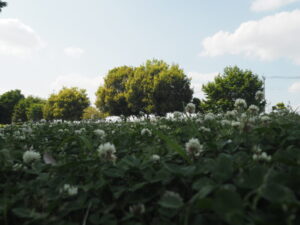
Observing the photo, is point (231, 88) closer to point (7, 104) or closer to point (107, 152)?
point (107, 152)

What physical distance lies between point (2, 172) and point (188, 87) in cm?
5440

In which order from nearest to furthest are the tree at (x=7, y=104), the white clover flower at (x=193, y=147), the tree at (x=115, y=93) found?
the white clover flower at (x=193, y=147) < the tree at (x=115, y=93) < the tree at (x=7, y=104)

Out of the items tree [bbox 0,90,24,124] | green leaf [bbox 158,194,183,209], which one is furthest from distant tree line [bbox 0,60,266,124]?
green leaf [bbox 158,194,183,209]

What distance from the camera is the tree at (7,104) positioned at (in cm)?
9612

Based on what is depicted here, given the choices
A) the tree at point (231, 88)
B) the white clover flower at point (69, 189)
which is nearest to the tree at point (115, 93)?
the tree at point (231, 88)

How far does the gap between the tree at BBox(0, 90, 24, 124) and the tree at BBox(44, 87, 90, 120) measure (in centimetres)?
3221

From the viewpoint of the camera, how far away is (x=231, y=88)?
5475 cm

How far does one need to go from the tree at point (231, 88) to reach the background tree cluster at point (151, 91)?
4544 millimetres

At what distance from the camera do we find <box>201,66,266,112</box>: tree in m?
54.1

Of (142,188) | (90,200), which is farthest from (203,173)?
(90,200)

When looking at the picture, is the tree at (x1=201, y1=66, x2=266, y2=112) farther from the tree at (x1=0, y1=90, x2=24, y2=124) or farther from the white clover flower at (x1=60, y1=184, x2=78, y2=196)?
the tree at (x1=0, y1=90, x2=24, y2=124)

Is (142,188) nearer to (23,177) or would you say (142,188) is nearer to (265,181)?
(265,181)

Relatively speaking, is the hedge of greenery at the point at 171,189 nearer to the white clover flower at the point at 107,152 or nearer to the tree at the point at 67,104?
the white clover flower at the point at 107,152

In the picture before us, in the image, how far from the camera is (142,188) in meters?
1.68
